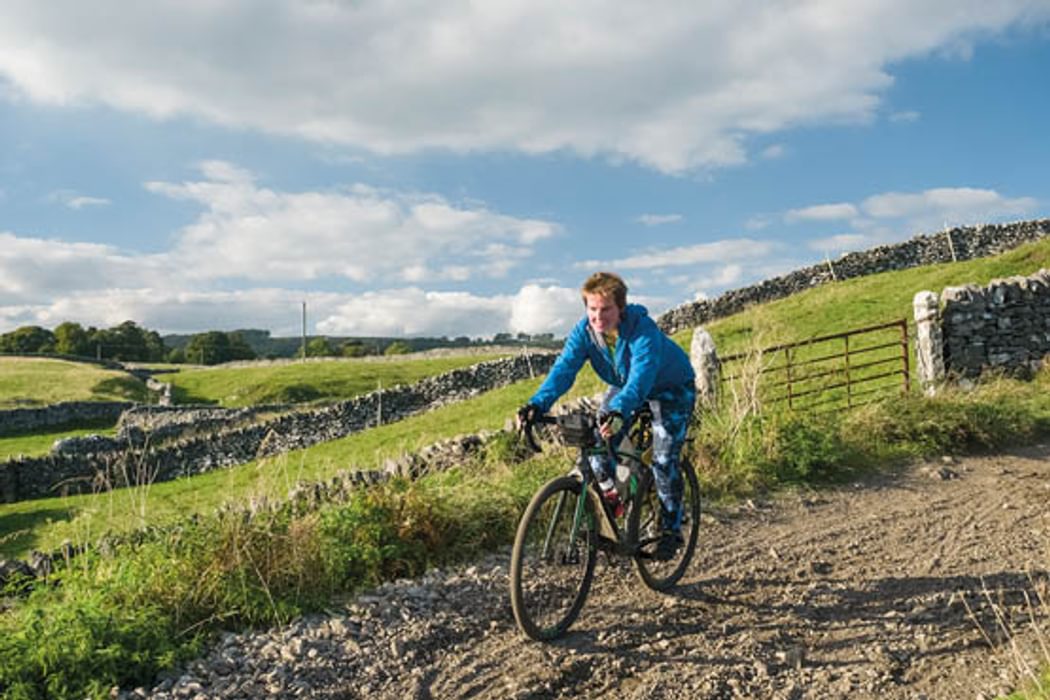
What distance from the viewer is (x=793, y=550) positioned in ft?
22.7

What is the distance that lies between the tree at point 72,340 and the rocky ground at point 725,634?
75.9m

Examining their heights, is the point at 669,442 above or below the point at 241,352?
below

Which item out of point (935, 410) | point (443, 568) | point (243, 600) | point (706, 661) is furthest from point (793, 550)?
point (935, 410)

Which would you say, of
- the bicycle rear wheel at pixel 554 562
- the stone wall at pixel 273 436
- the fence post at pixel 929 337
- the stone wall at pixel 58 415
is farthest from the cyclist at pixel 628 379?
the stone wall at pixel 58 415

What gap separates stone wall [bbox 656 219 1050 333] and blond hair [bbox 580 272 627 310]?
26.5 meters

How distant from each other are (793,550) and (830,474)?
114 inches

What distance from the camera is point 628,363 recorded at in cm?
557

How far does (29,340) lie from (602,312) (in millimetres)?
86305

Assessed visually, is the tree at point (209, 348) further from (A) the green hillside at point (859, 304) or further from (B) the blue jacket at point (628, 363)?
(B) the blue jacket at point (628, 363)

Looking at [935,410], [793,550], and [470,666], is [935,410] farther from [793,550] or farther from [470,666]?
[470,666]

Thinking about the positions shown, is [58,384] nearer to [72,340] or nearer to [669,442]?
[72,340]

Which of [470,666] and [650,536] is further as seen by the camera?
[650,536]

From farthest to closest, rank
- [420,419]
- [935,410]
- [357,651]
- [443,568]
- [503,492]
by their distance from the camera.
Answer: [420,419] → [935,410] → [503,492] → [443,568] → [357,651]

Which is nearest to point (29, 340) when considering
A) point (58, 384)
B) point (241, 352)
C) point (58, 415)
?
point (241, 352)
